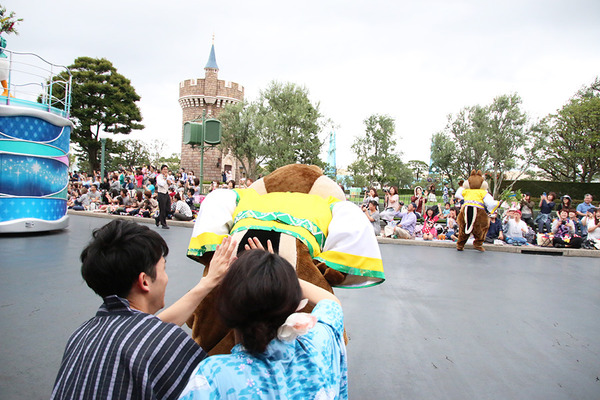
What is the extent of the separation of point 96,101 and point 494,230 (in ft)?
96.0

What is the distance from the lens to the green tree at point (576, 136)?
83.8ft

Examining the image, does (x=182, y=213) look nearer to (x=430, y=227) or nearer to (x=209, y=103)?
(x=430, y=227)

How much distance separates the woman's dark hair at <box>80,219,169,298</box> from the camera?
1.30 metres

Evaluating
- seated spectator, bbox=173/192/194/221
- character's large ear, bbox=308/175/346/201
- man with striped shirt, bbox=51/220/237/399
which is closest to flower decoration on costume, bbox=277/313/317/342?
man with striped shirt, bbox=51/220/237/399

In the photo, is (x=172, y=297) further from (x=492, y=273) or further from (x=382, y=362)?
(x=492, y=273)

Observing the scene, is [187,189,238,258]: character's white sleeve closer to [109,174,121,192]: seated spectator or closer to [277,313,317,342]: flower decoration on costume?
[277,313,317,342]: flower decoration on costume

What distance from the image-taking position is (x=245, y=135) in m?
30.7

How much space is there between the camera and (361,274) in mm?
1943

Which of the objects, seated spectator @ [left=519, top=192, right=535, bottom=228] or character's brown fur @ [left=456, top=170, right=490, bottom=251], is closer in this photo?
character's brown fur @ [left=456, top=170, right=490, bottom=251]

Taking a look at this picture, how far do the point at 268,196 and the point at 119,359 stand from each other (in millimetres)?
1283

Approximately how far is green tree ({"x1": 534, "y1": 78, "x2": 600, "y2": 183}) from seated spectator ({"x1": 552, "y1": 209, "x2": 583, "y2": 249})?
64.4 ft

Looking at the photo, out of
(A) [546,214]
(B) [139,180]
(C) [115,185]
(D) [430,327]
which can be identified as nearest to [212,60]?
(B) [139,180]

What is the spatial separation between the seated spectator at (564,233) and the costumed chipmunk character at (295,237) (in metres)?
9.31

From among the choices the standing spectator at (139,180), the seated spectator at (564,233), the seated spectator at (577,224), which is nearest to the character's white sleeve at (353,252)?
the seated spectator at (564,233)
